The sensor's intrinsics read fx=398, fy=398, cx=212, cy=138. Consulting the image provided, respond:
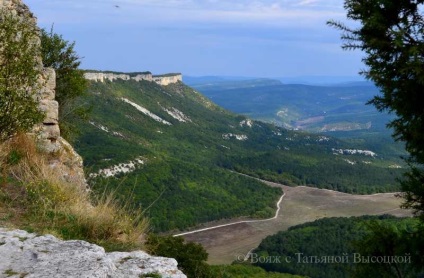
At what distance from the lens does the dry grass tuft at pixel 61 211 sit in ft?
28.1

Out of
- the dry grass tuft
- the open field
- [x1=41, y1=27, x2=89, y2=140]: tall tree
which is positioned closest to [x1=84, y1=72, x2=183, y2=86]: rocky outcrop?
the open field

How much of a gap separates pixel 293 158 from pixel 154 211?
82977 mm

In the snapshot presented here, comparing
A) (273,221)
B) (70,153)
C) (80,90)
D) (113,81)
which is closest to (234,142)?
(113,81)

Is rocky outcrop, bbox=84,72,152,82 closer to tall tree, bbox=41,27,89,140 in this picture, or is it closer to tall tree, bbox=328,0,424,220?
tall tree, bbox=41,27,89,140

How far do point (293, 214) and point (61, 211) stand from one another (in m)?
105

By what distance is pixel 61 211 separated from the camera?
9195 millimetres

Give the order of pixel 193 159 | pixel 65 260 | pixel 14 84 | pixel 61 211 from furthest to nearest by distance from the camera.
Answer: pixel 193 159, pixel 14 84, pixel 61 211, pixel 65 260

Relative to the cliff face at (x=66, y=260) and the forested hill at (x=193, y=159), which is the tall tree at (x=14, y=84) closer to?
the cliff face at (x=66, y=260)

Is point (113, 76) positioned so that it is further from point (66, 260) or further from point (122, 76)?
point (66, 260)

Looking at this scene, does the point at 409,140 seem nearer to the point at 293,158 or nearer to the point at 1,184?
the point at 1,184

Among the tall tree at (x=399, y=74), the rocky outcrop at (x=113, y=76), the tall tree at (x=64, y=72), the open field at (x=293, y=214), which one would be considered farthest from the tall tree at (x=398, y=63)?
the rocky outcrop at (x=113, y=76)

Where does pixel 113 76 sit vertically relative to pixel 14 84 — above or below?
above

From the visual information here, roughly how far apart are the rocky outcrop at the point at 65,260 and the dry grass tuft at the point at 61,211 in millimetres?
875

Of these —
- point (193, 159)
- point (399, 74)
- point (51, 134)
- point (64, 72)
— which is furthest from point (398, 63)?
point (193, 159)
